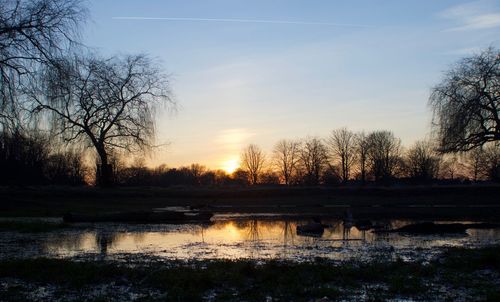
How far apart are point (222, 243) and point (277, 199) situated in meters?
32.9

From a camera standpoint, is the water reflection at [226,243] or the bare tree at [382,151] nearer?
the water reflection at [226,243]

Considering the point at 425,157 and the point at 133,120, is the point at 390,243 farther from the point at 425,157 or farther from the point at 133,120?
the point at 425,157

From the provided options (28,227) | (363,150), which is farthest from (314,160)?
(28,227)

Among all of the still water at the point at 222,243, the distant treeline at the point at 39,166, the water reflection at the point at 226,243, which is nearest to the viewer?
the still water at the point at 222,243

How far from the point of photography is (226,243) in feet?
54.5

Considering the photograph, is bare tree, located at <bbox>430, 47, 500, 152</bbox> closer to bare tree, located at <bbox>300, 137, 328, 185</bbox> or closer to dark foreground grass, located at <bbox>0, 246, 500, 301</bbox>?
dark foreground grass, located at <bbox>0, 246, 500, 301</bbox>

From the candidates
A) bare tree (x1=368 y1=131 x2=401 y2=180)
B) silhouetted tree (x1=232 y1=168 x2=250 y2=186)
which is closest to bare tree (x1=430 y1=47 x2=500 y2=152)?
bare tree (x1=368 y1=131 x2=401 y2=180)

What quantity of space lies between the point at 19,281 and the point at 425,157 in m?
103

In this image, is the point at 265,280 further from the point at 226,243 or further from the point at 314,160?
A: the point at 314,160

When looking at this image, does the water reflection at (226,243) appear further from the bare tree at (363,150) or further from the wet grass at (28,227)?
the bare tree at (363,150)

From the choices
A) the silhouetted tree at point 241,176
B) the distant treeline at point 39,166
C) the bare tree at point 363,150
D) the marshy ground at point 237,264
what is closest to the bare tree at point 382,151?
the bare tree at point 363,150

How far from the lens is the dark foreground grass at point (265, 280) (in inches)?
320

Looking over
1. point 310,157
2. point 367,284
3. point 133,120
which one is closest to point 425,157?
point 310,157

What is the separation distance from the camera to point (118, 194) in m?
42.9
